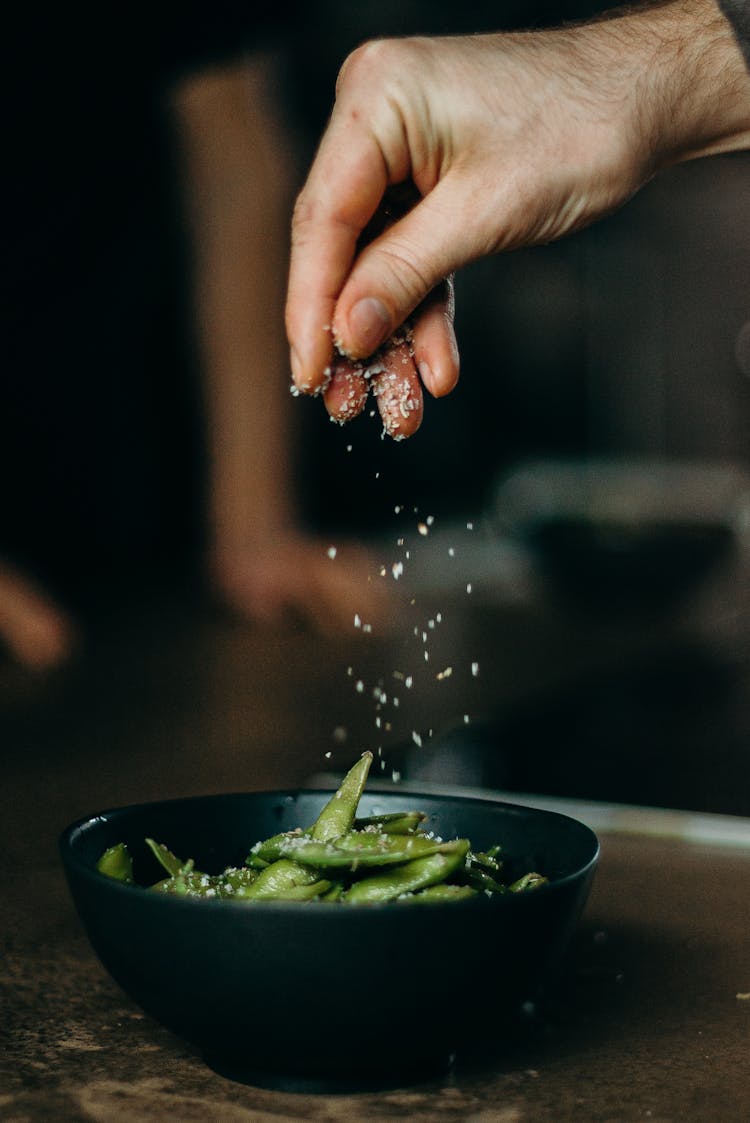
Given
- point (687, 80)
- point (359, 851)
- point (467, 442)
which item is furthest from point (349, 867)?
point (467, 442)

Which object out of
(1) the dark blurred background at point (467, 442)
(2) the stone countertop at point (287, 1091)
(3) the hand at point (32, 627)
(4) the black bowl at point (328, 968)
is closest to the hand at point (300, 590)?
(1) the dark blurred background at point (467, 442)

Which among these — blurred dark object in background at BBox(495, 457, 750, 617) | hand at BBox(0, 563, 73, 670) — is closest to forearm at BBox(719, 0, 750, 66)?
hand at BBox(0, 563, 73, 670)

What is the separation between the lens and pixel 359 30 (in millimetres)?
4398

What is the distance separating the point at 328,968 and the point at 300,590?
2216 millimetres

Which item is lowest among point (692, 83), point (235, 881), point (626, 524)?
point (626, 524)

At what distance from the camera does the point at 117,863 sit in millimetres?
836

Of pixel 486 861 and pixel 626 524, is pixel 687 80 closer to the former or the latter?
pixel 486 861

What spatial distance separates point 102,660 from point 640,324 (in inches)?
187

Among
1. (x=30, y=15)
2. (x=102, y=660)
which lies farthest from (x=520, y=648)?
(x=30, y=15)

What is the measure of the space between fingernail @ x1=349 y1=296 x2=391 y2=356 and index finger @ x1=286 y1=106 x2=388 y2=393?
1.0 inches

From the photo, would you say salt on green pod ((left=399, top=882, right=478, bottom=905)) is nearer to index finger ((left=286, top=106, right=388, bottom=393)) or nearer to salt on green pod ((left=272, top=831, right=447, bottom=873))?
salt on green pod ((left=272, top=831, right=447, bottom=873))

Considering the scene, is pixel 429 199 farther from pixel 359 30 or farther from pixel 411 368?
pixel 359 30

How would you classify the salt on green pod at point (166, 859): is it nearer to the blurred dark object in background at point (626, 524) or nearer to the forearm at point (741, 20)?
the forearm at point (741, 20)

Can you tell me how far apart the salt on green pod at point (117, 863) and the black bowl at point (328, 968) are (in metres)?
0.07
